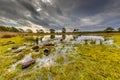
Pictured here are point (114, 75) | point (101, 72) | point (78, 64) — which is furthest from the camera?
point (78, 64)

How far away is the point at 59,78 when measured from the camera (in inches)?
338

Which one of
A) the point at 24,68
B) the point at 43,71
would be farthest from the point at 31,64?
the point at 43,71

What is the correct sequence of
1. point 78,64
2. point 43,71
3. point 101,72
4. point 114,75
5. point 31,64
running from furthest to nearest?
point 31,64
point 78,64
point 43,71
point 101,72
point 114,75

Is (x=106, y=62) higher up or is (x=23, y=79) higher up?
(x=106, y=62)

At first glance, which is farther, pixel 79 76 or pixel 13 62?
pixel 13 62

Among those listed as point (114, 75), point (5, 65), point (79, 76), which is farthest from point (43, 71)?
point (114, 75)

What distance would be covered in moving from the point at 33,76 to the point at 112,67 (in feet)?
26.7

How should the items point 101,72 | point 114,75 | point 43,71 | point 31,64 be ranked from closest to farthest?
point 114,75 → point 101,72 → point 43,71 → point 31,64

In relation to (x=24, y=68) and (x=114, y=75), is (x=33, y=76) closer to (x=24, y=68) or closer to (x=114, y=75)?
(x=24, y=68)

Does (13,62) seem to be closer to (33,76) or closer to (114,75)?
(33,76)

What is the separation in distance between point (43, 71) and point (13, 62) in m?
5.76

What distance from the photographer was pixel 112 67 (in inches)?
398

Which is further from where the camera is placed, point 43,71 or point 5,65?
point 5,65

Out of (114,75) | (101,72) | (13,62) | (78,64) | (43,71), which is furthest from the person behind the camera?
(13,62)
